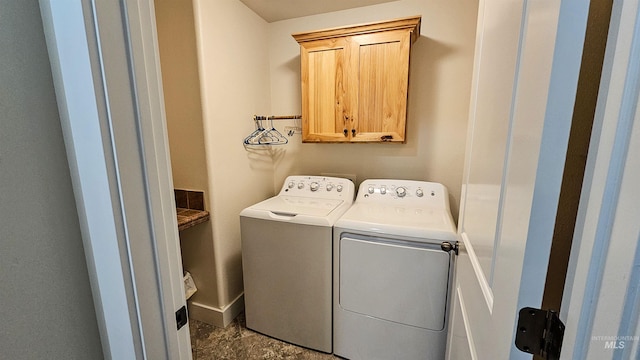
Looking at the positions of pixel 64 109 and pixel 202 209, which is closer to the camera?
pixel 64 109

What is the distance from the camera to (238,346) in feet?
5.65

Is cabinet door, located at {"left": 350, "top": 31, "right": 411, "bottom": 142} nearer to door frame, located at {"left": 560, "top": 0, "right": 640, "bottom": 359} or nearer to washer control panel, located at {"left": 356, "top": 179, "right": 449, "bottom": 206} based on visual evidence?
washer control panel, located at {"left": 356, "top": 179, "right": 449, "bottom": 206}

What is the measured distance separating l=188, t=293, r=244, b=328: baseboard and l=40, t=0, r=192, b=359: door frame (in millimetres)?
1432

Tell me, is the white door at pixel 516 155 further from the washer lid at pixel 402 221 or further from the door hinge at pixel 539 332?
the washer lid at pixel 402 221

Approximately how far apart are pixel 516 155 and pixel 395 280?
1.10 m

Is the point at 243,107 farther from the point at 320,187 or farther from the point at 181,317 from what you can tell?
the point at 181,317

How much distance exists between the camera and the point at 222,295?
6.13 ft

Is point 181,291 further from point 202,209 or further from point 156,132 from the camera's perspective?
point 202,209

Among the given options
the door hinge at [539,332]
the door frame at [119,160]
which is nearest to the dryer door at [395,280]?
the door hinge at [539,332]

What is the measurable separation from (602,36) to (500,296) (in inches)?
19.1

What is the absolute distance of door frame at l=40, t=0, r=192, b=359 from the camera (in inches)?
18.0

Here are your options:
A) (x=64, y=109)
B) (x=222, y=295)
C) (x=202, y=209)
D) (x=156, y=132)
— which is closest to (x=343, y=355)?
(x=222, y=295)

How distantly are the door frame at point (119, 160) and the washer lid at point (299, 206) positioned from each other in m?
1.04

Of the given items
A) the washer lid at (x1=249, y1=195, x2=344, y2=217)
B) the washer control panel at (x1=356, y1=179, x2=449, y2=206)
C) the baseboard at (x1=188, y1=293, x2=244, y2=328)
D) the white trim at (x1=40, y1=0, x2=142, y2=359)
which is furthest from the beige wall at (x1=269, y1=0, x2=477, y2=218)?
the white trim at (x1=40, y1=0, x2=142, y2=359)
